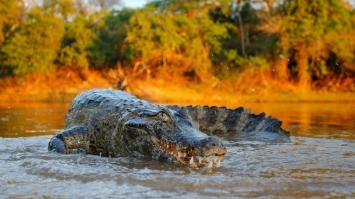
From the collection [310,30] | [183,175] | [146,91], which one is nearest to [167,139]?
[183,175]

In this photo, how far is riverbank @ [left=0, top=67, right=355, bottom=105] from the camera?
2323cm

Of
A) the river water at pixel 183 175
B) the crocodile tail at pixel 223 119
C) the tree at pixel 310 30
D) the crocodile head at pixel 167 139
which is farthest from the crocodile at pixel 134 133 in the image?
the tree at pixel 310 30

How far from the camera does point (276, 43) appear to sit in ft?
83.7

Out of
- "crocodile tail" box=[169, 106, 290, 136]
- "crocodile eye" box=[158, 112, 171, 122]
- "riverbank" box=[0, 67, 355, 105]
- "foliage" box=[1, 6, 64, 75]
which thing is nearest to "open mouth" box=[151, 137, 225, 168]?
"crocodile eye" box=[158, 112, 171, 122]

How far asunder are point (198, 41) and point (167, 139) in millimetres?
21366

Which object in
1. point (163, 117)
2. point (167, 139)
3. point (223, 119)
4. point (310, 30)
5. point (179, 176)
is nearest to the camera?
point (179, 176)

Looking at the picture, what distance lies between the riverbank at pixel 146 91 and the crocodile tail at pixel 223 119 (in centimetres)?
1327

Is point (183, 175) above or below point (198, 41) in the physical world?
below

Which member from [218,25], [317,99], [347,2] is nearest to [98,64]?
[218,25]

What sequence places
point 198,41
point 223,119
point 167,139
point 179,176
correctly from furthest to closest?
point 198,41
point 223,119
point 167,139
point 179,176

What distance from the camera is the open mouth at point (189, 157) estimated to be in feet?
13.6

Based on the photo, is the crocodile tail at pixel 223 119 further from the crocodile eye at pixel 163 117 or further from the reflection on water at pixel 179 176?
the crocodile eye at pixel 163 117

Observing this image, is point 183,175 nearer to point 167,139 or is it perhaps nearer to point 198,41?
point 167,139

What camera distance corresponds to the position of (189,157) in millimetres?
4352
